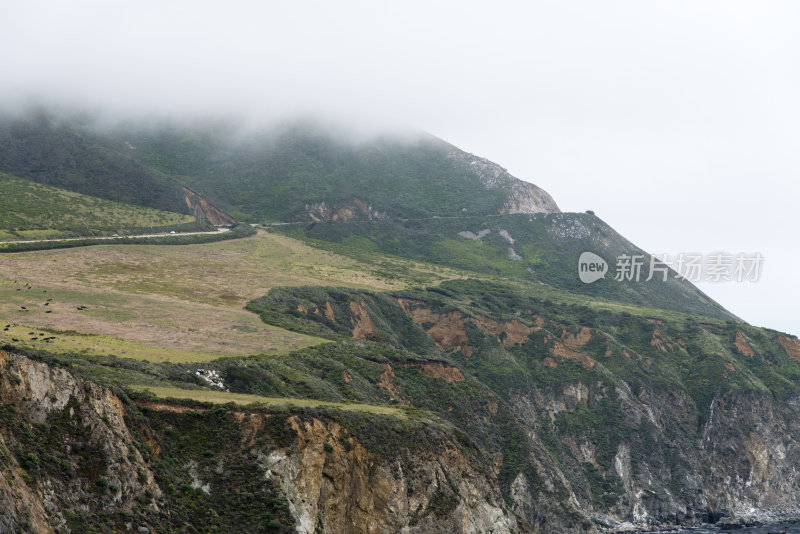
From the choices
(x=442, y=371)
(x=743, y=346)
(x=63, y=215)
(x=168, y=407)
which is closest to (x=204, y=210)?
(x=63, y=215)

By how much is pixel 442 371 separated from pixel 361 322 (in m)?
17.4

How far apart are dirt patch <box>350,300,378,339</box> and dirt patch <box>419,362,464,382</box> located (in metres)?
14.2

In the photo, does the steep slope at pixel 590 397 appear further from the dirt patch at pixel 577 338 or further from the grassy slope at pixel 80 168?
the grassy slope at pixel 80 168

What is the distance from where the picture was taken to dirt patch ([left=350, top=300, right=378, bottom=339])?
363ft

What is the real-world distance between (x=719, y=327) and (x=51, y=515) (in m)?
153

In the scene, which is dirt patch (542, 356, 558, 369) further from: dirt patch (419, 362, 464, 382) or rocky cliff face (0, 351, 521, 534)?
rocky cliff face (0, 351, 521, 534)

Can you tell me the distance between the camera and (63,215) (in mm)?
135375

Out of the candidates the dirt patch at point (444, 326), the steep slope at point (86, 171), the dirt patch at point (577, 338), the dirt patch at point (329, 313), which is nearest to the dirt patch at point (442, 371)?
the dirt patch at point (329, 313)

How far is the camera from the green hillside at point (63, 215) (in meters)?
122

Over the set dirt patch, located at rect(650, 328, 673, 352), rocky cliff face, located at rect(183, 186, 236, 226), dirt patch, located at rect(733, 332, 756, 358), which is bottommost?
dirt patch, located at rect(650, 328, 673, 352)

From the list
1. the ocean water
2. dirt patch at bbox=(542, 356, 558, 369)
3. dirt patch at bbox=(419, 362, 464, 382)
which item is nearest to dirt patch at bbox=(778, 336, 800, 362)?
the ocean water

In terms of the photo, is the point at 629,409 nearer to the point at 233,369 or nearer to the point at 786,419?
the point at 786,419

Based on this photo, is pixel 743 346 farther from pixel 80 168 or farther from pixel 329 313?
pixel 80 168

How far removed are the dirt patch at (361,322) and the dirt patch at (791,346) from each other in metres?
96.8
